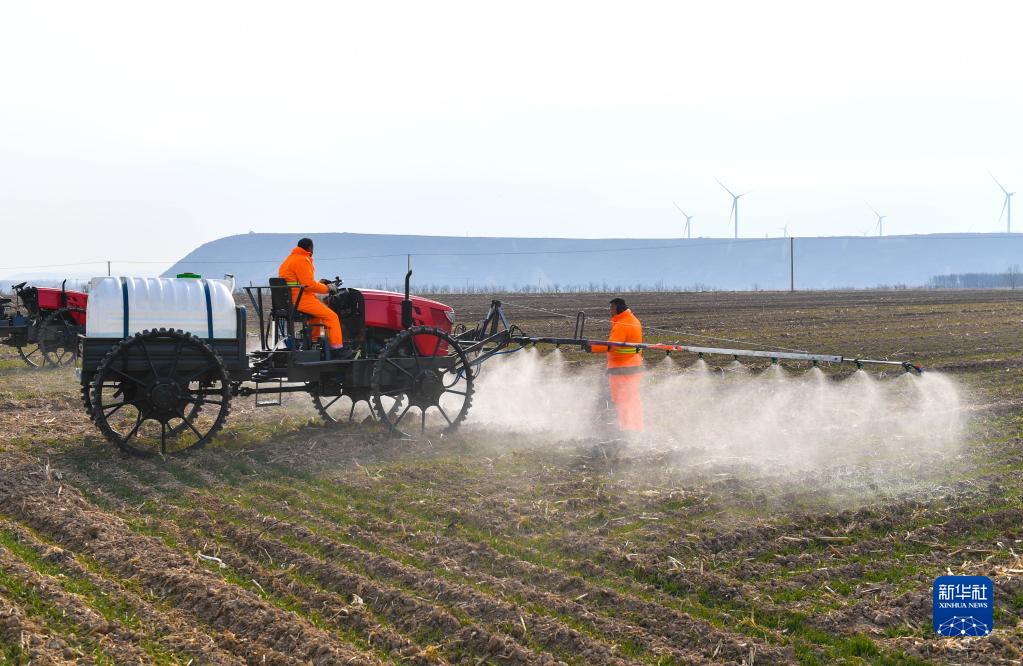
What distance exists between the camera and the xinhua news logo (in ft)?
19.0

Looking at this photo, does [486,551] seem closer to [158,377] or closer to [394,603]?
[394,603]

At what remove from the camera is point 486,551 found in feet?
23.7

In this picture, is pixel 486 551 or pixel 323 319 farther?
pixel 323 319

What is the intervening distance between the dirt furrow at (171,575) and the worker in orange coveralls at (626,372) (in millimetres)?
6635

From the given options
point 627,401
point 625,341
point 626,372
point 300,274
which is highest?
point 300,274

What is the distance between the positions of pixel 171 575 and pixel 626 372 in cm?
741

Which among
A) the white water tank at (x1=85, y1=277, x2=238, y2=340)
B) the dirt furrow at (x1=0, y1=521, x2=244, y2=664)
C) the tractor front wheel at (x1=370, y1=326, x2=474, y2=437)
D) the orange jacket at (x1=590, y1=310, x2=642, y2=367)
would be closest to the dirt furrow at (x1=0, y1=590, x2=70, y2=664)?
the dirt furrow at (x1=0, y1=521, x2=244, y2=664)

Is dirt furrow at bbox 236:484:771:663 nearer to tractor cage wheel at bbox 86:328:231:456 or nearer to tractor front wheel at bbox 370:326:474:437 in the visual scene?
tractor cage wheel at bbox 86:328:231:456

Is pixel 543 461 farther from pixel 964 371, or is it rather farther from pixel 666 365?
pixel 964 371

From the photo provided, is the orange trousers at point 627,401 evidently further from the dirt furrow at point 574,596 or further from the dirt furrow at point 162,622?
the dirt furrow at point 162,622

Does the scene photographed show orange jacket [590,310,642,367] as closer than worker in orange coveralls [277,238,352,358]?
No

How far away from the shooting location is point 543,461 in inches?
416

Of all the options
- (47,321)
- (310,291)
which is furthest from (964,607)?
(47,321)

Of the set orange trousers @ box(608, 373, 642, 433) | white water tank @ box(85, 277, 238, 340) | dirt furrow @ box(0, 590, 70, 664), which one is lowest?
dirt furrow @ box(0, 590, 70, 664)
